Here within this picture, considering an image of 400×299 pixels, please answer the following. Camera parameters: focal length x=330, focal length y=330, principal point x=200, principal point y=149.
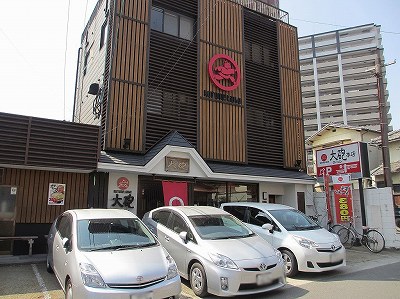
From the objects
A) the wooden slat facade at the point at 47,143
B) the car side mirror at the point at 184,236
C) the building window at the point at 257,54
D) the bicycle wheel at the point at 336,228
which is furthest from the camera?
the building window at the point at 257,54

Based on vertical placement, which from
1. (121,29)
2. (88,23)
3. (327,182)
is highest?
(88,23)

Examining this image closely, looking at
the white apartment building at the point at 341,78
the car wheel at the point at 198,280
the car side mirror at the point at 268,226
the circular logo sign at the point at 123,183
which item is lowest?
the car wheel at the point at 198,280

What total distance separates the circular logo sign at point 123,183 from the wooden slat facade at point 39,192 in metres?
1.23

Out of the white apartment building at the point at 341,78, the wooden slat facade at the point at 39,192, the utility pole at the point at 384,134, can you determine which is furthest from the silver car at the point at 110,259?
the white apartment building at the point at 341,78

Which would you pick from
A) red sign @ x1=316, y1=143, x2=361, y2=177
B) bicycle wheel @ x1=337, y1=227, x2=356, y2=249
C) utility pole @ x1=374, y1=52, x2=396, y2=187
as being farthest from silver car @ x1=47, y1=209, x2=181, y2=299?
utility pole @ x1=374, y1=52, x2=396, y2=187

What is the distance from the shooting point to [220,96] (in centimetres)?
1506

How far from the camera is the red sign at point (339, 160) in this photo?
1349cm

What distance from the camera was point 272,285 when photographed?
6234mm

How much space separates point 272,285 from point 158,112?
897 cm

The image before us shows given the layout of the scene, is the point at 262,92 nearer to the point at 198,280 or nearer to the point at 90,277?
the point at 198,280

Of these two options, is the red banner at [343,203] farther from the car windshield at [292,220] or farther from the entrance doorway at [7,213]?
the entrance doorway at [7,213]

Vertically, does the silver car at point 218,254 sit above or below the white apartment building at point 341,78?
below

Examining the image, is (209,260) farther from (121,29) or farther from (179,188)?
(121,29)

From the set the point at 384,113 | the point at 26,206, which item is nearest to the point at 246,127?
the point at 384,113
